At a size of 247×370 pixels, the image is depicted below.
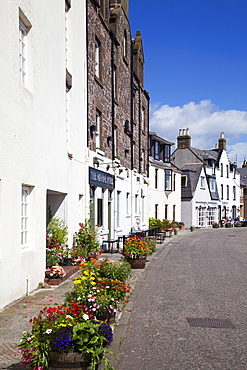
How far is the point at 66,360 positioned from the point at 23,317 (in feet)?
10.0

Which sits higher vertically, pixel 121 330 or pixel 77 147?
pixel 77 147

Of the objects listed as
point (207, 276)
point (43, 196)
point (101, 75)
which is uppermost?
point (101, 75)

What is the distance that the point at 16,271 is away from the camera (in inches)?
339

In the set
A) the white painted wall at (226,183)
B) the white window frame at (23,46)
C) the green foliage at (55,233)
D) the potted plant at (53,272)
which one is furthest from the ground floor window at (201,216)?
the white window frame at (23,46)

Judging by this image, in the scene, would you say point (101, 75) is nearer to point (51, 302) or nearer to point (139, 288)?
point (139, 288)

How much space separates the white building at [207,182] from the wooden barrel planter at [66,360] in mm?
43539

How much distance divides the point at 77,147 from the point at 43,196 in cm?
484

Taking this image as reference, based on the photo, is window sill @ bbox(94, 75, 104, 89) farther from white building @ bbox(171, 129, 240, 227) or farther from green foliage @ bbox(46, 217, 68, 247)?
white building @ bbox(171, 129, 240, 227)

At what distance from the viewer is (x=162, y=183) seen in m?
41.6

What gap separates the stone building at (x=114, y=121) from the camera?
58.2ft

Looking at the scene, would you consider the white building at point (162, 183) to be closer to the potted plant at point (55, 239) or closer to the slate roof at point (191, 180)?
the slate roof at point (191, 180)

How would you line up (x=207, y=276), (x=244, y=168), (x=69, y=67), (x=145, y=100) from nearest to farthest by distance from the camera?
(x=207, y=276), (x=69, y=67), (x=145, y=100), (x=244, y=168)

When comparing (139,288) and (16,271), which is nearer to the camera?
(16,271)

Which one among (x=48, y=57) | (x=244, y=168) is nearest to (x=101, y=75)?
(x=48, y=57)
